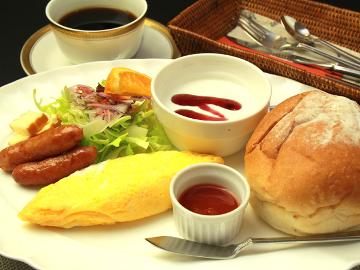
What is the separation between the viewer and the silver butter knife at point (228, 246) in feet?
6.61

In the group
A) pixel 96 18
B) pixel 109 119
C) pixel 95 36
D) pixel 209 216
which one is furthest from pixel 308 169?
pixel 96 18

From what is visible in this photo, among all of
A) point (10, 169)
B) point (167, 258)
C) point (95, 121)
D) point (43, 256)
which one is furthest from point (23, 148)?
point (167, 258)

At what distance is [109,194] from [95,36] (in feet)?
4.23

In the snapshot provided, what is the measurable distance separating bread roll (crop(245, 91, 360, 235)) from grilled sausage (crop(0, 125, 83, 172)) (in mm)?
839

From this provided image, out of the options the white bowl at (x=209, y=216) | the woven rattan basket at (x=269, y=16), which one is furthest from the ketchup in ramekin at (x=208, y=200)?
the woven rattan basket at (x=269, y=16)

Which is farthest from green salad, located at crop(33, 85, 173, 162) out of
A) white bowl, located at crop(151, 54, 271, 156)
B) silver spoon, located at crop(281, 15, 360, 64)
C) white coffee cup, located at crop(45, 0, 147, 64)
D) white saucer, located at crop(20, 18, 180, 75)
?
silver spoon, located at crop(281, 15, 360, 64)

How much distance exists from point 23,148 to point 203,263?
100cm

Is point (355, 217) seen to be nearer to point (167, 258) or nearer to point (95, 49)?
point (167, 258)

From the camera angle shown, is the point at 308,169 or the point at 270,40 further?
the point at 270,40

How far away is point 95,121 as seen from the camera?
2631mm

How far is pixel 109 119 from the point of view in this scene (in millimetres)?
2656

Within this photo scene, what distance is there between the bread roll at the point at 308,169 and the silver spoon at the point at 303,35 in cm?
121

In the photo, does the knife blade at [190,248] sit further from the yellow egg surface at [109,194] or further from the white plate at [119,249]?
the yellow egg surface at [109,194]

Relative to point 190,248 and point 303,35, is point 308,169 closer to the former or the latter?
point 190,248
